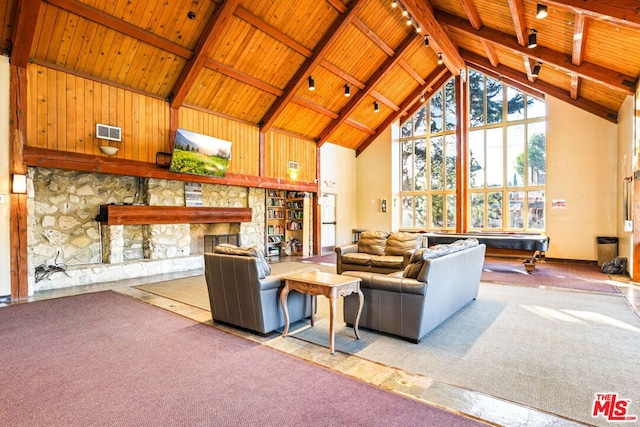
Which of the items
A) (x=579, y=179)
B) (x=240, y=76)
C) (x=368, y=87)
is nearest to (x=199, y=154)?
(x=240, y=76)

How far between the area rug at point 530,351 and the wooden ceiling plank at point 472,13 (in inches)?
207

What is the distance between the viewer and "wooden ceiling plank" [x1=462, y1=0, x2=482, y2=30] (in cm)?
621

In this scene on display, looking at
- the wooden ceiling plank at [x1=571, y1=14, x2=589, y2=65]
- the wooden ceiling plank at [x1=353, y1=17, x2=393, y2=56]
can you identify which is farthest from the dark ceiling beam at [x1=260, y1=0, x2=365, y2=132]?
the wooden ceiling plank at [x1=571, y1=14, x2=589, y2=65]

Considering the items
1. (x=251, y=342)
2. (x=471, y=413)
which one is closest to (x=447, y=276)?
(x=471, y=413)

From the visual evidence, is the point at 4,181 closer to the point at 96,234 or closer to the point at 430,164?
the point at 96,234

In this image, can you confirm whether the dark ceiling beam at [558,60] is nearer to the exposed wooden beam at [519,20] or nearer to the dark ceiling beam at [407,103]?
the exposed wooden beam at [519,20]

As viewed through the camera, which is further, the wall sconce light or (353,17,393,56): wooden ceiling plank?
(353,17,393,56): wooden ceiling plank

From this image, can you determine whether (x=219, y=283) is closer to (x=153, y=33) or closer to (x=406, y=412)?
(x=406, y=412)

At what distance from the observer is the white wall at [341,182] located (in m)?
11.1

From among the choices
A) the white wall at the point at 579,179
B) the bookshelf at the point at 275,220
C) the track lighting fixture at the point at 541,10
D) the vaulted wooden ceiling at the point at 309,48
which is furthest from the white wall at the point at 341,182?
the track lighting fixture at the point at 541,10

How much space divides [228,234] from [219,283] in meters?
5.19

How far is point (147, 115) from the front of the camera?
6719 millimetres

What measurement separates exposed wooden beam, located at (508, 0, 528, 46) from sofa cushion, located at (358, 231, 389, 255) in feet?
14.0

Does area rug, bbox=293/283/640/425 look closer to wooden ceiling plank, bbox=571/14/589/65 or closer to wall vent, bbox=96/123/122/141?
wooden ceiling plank, bbox=571/14/589/65
